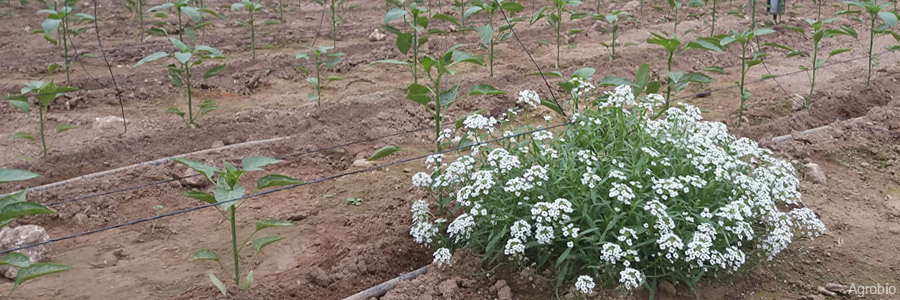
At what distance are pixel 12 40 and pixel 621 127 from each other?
691 centimetres

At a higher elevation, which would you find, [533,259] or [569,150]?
[569,150]

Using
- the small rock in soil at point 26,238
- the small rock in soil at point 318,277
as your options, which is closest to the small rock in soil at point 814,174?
the small rock in soil at point 318,277

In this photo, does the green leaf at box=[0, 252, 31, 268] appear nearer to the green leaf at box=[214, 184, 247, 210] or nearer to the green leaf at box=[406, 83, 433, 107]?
the green leaf at box=[214, 184, 247, 210]

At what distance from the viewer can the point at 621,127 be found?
3123 mm

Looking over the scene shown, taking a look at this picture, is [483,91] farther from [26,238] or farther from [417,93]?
[26,238]

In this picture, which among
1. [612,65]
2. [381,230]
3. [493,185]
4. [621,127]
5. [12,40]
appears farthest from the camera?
[12,40]

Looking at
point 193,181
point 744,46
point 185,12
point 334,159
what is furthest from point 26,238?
point 744,46

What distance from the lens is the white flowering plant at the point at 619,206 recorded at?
264cm

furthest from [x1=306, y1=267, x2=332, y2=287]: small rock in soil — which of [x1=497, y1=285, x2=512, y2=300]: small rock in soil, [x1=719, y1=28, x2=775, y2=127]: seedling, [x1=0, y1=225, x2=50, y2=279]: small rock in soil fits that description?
[x1=719, y1=28, x2=775, y2=127]: seedling

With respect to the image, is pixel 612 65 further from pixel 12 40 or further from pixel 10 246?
pixel 12 40

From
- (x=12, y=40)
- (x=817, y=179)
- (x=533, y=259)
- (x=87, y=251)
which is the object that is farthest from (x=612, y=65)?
(x=12, y=40)

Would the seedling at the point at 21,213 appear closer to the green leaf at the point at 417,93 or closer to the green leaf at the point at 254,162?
the green leaf at the point at 254,162

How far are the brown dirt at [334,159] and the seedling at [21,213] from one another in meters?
0.58

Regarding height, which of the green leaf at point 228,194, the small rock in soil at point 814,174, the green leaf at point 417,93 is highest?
the green leaf at point 417,93
